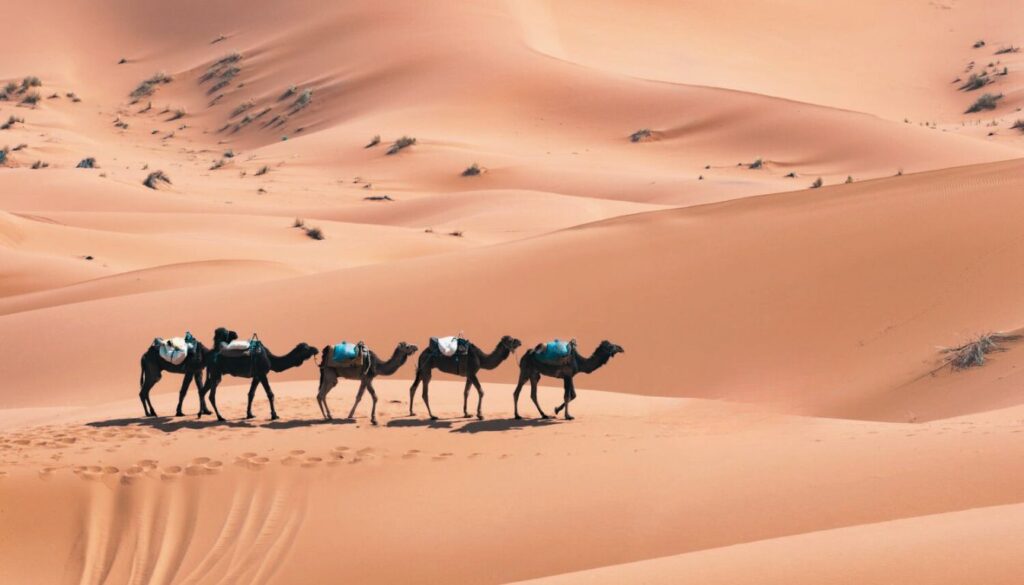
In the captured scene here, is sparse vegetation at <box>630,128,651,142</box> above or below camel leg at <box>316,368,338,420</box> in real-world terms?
above

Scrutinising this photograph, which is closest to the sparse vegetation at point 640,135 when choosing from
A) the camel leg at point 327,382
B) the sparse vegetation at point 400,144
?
the sparse vegetation at point 400,144

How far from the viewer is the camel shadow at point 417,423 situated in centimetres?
1243

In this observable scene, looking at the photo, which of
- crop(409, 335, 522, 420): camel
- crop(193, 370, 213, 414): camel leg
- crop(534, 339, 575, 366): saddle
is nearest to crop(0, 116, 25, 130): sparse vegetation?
crop(193, 370, 213, 414): camel leg

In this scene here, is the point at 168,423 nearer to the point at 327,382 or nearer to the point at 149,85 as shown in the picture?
the point at 327,382

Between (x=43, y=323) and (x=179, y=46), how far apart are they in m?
53.0

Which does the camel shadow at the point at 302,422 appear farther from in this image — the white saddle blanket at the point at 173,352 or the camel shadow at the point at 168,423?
the white saddle blanket at the point at 173,352

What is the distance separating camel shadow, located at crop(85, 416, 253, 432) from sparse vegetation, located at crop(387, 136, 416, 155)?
106 ft

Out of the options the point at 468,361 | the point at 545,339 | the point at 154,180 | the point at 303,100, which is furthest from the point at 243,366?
the point at 303,100

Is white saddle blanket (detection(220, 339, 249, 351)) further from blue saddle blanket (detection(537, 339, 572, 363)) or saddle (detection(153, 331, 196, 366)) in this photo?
blue saddle blanket (detection(537, 339, 572, 363))

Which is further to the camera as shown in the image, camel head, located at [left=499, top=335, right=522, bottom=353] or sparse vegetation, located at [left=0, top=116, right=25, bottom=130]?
sparse vegetation, located at [left=0, top=116, right=25, bottom=130]

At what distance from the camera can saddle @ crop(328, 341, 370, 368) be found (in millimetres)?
12484

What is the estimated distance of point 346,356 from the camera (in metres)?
12.5

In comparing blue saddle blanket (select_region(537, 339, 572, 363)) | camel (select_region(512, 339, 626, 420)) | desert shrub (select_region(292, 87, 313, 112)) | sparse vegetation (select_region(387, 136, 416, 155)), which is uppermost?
desert shrub (select_region(292, 87, 313, 112))

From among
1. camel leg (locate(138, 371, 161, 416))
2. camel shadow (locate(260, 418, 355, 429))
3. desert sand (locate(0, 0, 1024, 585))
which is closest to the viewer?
desert sand (locate(0, 0, 1024, 585))
